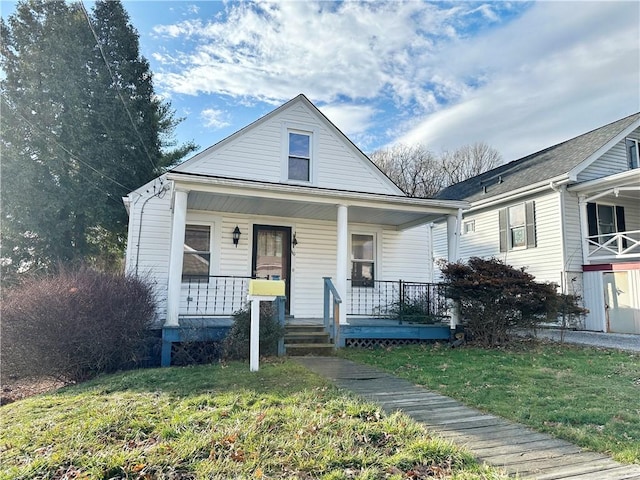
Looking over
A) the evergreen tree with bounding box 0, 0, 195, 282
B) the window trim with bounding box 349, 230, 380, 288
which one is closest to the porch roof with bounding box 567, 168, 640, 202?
the window trim with bounding box 349, 230, 380, 288

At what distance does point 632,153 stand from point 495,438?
49.8 feet

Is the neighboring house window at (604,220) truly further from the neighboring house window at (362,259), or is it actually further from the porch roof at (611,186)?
the neighboring house window at (362,259)

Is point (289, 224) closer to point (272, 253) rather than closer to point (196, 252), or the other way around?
point (272, 253)

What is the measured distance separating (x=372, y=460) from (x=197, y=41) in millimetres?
12773

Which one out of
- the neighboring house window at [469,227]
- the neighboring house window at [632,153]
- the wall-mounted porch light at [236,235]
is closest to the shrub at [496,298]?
the wall-mounted porch light at [236,235]

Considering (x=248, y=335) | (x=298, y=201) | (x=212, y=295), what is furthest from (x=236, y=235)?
(x=248, y=335)

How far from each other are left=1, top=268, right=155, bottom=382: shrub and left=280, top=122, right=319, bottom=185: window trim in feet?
17.2

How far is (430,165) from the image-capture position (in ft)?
114

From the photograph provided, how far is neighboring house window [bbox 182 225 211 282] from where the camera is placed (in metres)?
9.31

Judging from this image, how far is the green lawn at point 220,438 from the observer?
2.71 meters

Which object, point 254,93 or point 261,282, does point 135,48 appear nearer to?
point 254,93

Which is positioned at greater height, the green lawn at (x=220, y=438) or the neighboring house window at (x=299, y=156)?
the neighboring house window at (x=299, y=156)

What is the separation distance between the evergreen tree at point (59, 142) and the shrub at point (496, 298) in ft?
45.6

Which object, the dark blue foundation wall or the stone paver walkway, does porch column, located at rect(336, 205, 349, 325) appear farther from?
the stone paver walkway
